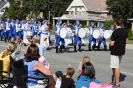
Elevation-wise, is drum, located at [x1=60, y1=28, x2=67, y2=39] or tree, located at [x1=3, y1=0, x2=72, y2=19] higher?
tree, located at [x1=3, y1=0, x2=72, y2=19]

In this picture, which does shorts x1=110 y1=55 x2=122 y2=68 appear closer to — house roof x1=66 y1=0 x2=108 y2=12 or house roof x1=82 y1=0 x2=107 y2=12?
house roof x1=66 y1=0 x2=108 y2=12

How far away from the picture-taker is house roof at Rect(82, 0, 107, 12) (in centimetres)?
6512

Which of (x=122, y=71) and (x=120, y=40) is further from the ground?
(x=120, y=40)

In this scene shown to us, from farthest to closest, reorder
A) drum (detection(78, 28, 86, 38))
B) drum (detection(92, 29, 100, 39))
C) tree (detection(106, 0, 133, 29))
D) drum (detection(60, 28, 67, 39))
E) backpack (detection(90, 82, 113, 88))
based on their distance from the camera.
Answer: tree (detection(106, 0, 133, 29)) → drum (detection(92, 29, 100, 39)) → drum (detection(78, 28, 86, 38)) → drum (detection(60, 28, 67, 39)) → backpack (detection(90, 82, 113, 88))

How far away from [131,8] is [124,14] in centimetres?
231

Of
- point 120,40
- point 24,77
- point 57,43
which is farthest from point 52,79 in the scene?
point 57,43

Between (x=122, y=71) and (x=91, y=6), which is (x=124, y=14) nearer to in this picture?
(x=91, y=6)

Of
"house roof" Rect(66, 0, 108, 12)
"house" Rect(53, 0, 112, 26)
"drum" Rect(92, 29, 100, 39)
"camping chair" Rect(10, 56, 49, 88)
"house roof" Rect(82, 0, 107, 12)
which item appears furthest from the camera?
"house roof" Rect(82, 0, 107, 12)

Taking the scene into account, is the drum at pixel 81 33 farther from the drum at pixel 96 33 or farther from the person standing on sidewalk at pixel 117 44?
the person standing on sidewalk at pixel 117 44

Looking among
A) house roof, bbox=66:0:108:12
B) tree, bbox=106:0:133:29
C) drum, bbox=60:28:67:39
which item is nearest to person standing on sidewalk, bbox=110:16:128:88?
drum, bbox=60:28:67:39

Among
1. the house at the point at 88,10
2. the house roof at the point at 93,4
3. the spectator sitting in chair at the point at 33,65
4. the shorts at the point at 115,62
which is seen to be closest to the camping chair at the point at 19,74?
the spectator sitting in chair at the point at 33,65

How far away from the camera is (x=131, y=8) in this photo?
53562 mm

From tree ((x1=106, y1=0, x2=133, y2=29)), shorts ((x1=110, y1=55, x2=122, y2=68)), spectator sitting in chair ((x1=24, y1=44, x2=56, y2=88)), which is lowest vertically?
shorts ((x1=110, y1=55, x2=122, y2=68))

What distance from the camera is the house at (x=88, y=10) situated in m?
63.9
